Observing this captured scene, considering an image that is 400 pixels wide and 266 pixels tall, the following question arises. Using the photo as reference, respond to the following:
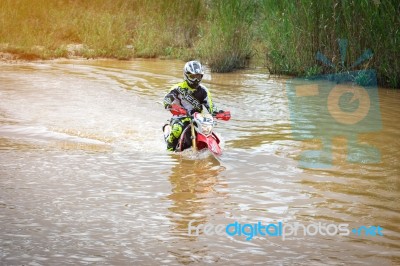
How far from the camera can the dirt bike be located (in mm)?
8547

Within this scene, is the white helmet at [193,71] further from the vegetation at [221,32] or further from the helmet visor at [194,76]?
the vegetation at [221,32]

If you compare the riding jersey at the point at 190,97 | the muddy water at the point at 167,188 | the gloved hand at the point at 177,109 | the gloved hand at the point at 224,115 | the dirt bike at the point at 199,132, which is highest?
the riding jersey at the point at 190,97

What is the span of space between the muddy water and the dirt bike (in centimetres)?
19

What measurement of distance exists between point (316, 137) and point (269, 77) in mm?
6862

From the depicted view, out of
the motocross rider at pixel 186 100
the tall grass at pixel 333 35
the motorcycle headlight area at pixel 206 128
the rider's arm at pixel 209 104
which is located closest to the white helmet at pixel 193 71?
the motocross rider at pixel 186 100

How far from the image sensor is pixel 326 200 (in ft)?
21.8

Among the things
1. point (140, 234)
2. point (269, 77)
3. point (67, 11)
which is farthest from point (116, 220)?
point (67, 11)

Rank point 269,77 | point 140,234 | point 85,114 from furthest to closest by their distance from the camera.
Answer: point 269,77 < point 85,114 < point 140,234

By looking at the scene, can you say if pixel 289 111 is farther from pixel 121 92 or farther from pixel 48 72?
pixel 48 72

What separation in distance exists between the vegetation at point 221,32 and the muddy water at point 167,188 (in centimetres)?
192

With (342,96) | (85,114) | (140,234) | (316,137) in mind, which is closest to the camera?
(140,234)

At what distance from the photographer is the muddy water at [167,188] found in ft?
17.1

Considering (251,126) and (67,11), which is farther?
(67,11)

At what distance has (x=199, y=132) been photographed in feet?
28.6
